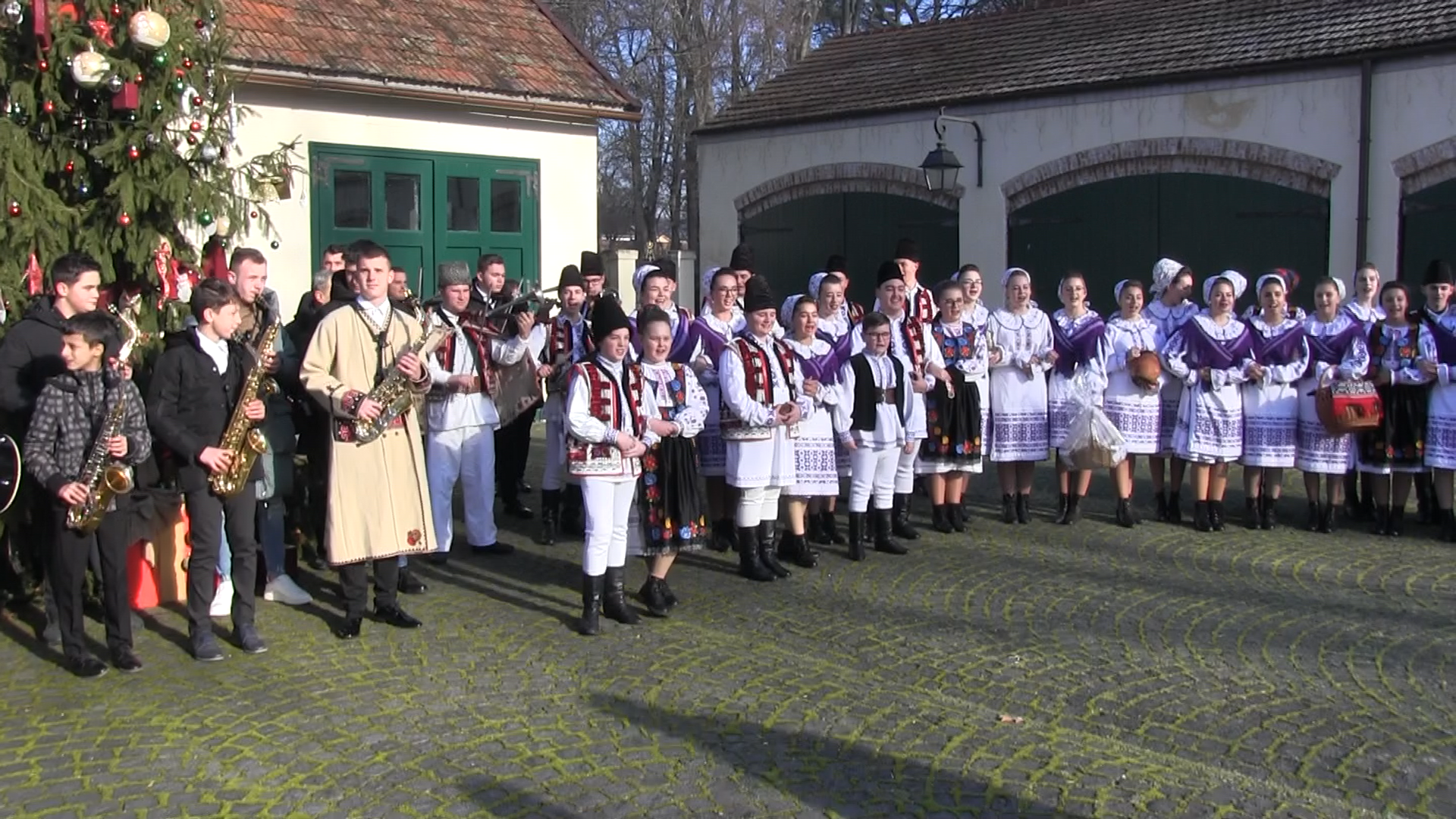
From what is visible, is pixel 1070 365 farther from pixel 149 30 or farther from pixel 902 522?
pixel 149 30

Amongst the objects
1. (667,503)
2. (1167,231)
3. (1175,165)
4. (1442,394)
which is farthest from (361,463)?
(1175,165)

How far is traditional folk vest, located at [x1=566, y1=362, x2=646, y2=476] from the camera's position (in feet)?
22.4

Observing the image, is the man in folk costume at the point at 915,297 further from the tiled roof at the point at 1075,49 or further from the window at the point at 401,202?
the tiled roof at the point at 1075,49

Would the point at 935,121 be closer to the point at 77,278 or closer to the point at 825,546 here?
the point at 825,546

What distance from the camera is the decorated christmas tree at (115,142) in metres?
7.04

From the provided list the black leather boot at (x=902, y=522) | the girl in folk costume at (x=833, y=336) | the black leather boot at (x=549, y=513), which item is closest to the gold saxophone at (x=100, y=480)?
the black leather boot at (x=549, y=513)

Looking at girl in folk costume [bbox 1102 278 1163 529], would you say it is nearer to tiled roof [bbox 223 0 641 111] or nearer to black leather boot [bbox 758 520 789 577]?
black leather boot [bbox 758 520 789 577]

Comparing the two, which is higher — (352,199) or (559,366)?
(352,199)

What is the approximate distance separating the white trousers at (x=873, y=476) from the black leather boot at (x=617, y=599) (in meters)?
2.04

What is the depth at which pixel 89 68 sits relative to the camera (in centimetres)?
702

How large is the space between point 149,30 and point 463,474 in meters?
3.09

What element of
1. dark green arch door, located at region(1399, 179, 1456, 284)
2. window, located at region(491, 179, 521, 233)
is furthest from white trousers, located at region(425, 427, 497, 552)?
dark green arch door, located at region(1399, 179, 1456, 284)

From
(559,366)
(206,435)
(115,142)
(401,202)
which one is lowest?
(206,435)

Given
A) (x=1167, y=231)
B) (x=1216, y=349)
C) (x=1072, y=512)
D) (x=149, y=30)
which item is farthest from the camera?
(x=1167, y=231)
